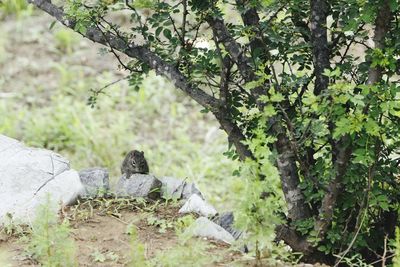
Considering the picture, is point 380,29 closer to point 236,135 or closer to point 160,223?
point 236,135

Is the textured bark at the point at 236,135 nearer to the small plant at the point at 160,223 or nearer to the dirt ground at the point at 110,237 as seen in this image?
the dirt ground at the point at 110,237

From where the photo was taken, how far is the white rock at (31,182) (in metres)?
3.75

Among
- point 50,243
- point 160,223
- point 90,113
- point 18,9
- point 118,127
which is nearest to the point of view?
point 50,243

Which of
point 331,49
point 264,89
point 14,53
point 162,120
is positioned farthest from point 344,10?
point 14,53

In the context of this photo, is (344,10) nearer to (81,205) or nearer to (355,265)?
(355,265)

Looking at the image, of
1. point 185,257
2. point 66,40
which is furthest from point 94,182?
point 66,40

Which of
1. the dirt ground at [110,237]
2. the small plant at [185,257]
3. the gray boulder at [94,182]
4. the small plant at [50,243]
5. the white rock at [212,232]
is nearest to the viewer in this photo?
the small plant at [185,257]

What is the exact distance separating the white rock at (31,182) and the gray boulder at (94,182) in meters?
0.07

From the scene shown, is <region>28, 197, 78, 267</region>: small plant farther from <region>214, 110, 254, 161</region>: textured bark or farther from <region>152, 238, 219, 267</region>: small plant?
<region>214, 110, 254, 161</region>: textured bark

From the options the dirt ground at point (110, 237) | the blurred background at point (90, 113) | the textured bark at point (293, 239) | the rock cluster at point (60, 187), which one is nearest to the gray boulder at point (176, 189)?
the rock cluster at point (60, 187)

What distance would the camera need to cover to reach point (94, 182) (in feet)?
13.5

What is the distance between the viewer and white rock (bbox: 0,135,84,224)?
3.75 m

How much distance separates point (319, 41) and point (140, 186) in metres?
1.39

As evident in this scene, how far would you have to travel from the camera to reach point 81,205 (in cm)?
390
